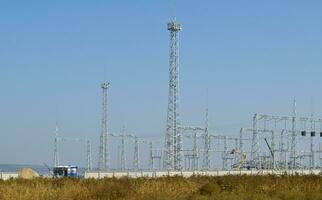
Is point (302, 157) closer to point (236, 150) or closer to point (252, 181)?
point (236, 150)

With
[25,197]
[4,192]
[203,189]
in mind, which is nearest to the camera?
[25,197]

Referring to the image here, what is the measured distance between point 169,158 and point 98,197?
44.7 meters

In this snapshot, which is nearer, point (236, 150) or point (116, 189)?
point (116, 189)

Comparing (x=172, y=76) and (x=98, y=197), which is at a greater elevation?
(x=172, y=76)

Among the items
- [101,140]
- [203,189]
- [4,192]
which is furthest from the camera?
[101,140]

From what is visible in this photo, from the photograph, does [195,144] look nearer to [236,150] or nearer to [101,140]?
[236,150]

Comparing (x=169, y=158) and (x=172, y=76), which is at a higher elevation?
(x=172, y=76)

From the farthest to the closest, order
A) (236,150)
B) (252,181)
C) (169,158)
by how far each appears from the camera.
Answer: (236,150)
(169,158)
(252,181)

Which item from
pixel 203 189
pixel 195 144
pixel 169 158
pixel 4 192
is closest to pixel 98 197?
pixel 4 192

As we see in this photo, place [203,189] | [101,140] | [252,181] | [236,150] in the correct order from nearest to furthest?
[203,189] → [252,181] → [101,140] → [236,150]

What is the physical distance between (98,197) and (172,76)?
4633 centimetres

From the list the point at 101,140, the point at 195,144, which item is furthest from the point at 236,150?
the point at 101,140

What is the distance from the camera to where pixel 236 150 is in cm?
11894

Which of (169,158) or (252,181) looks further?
(169,158)
